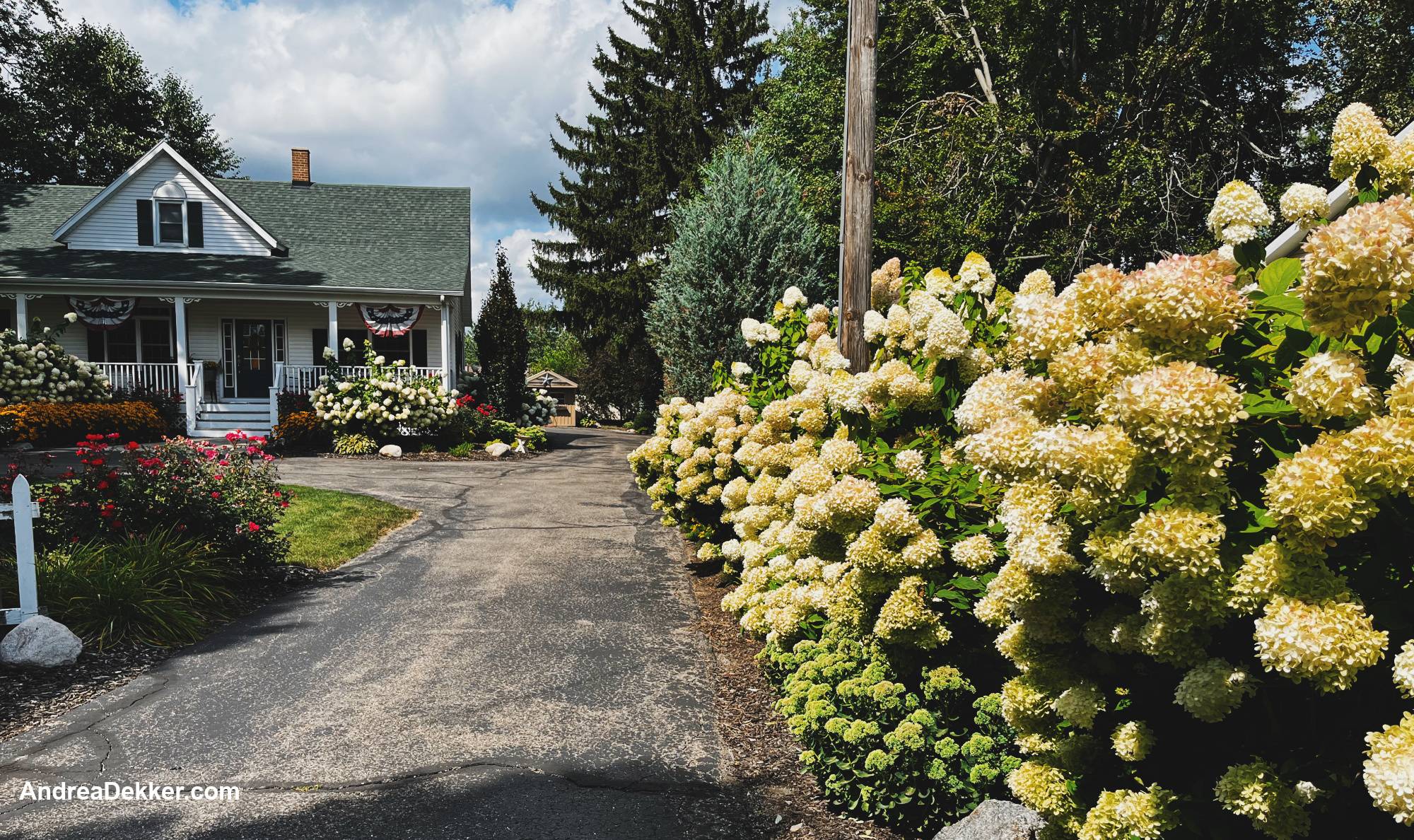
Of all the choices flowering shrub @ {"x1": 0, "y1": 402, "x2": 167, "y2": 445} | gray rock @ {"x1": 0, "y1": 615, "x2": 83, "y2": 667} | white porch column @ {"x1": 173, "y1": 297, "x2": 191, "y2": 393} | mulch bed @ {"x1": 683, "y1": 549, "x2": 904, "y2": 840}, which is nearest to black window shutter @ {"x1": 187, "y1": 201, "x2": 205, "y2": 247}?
white porch column @ {"x1": 173, "y1": 297, "x2": 191, "y2": 393}

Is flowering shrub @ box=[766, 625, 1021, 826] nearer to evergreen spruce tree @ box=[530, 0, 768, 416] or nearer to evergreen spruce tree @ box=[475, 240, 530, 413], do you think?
evergreen spruce tree @ box=[475, 240, 530, 413]

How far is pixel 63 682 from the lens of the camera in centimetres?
509

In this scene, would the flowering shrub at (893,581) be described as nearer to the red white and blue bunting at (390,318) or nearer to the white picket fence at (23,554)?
the white picket fence at (23,554)

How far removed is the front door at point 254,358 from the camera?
22047 mm

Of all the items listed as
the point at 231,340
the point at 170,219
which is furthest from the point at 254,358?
the point at 170,219

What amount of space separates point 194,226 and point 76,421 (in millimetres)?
7094

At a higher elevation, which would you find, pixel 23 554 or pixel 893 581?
pixel 893 581

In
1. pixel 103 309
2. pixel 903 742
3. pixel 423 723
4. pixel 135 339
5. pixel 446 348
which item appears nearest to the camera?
pixel 903 742

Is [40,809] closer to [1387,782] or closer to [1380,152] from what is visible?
[1387,782]

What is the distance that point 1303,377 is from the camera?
65.3 inches

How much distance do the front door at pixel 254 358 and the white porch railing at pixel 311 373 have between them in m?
2.13

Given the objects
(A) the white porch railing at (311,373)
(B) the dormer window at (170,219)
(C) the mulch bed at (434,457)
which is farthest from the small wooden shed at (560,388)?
(C) the mulch bed at (434,457)

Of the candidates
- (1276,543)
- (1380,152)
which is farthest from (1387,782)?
(1380,152)

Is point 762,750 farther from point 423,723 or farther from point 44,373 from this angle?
point 44,373
